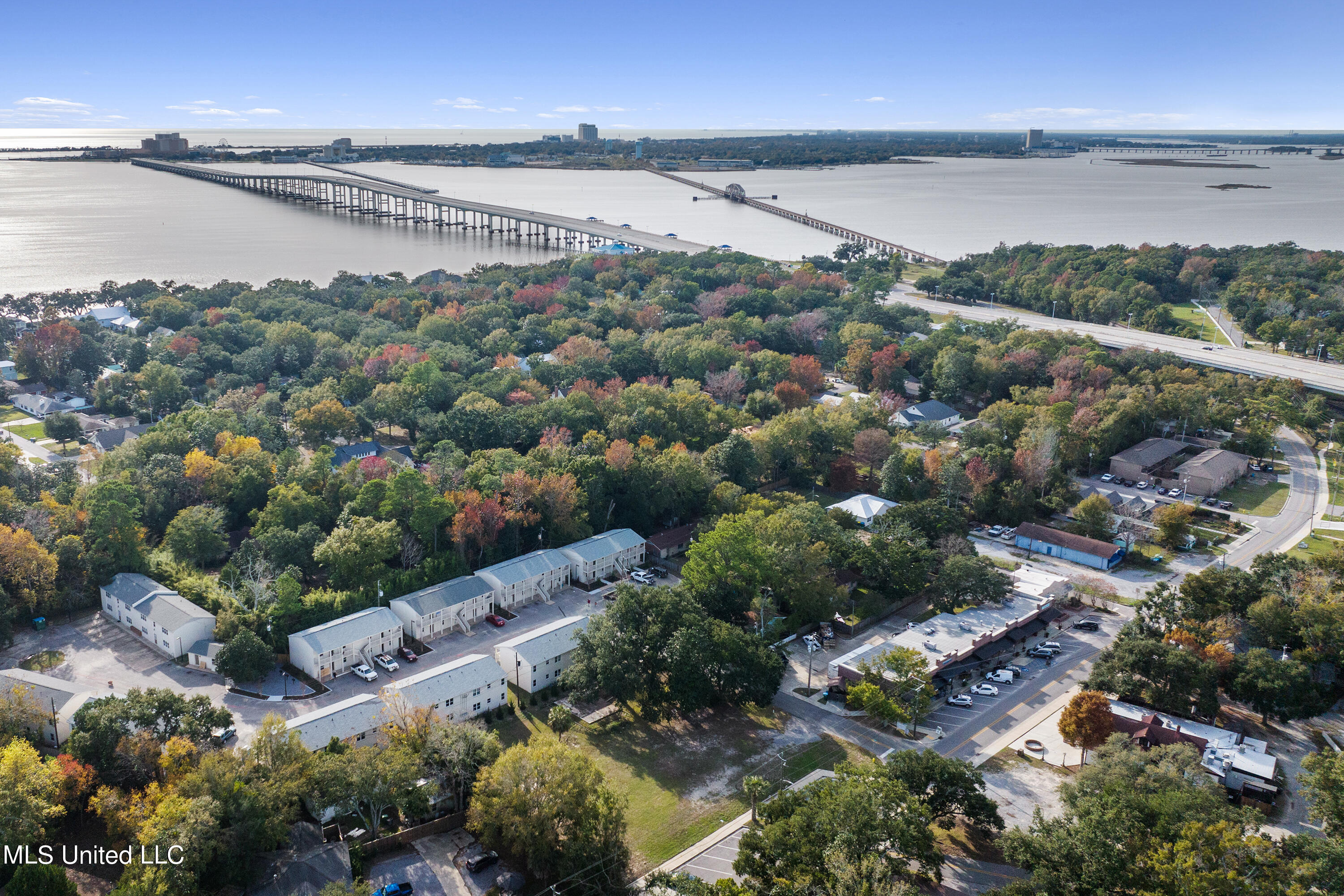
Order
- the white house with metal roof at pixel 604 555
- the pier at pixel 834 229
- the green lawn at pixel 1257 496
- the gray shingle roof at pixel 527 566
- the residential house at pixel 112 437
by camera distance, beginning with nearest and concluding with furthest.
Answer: the gray shingle roof at pixel 527 566, the white house with metal roof at pixel 604 555, the green lawn at pixel 1257 496, the residential house at pixel 112 437, the pier at pixel 834 229

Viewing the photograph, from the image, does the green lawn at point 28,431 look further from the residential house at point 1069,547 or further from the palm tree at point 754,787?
the residential house at point 1069,547

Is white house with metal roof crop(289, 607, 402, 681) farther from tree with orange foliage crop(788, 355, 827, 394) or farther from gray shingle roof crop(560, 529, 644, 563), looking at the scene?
tree with orange foliage crop(788, 355, 827, 394)

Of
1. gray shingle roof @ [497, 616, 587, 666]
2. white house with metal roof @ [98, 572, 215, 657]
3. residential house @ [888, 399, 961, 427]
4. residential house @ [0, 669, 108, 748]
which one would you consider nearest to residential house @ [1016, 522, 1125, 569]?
residential house @ [888, 399, 961, 427]

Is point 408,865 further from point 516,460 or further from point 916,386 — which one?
point 916,386

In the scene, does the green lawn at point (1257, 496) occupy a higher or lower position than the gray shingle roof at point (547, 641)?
higher

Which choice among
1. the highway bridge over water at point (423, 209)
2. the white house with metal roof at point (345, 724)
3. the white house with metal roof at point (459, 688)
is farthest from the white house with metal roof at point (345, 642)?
the highway bridge over water at point (423, 209)

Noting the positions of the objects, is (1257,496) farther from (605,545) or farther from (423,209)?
(423,209)

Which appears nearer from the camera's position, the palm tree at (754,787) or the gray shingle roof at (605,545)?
the palm tree at (754,787)

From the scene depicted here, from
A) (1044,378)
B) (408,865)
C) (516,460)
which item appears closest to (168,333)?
(516,460)
